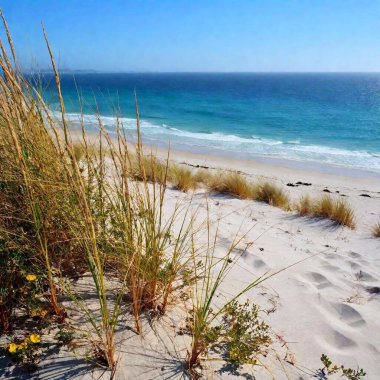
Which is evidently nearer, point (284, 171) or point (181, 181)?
point (181, 181)

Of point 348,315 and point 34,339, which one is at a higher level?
point 34,339

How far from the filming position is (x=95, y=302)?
1.87 metres

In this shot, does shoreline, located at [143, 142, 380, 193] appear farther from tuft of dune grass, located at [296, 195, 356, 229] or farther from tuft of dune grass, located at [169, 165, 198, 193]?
tuft of dune grass, located at [296, 195, 356, 229]

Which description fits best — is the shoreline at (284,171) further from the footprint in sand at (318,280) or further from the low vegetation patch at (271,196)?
the footprint in sand at (318,280)

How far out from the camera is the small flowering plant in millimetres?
1388

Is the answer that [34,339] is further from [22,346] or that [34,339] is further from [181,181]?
[181,181]

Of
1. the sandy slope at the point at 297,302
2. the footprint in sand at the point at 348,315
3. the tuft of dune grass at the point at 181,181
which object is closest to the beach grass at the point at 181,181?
the tuft of dune grass at the point at 181,181

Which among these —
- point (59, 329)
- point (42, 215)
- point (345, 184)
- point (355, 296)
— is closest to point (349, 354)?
point (355, 296)

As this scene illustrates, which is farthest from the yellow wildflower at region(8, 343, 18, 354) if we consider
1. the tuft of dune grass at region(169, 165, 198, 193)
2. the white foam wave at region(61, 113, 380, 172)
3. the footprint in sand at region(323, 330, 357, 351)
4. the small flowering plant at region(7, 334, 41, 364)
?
the white foam wave at region(61, 113, 380, 172)

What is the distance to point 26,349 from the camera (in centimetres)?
142

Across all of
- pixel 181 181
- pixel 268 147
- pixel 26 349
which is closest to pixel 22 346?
pixel 26 349

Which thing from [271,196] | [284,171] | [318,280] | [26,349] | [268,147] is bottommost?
[268,147]

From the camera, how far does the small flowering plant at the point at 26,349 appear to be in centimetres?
139

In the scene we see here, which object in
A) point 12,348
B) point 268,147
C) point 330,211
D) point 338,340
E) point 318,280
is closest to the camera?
point 12,348
